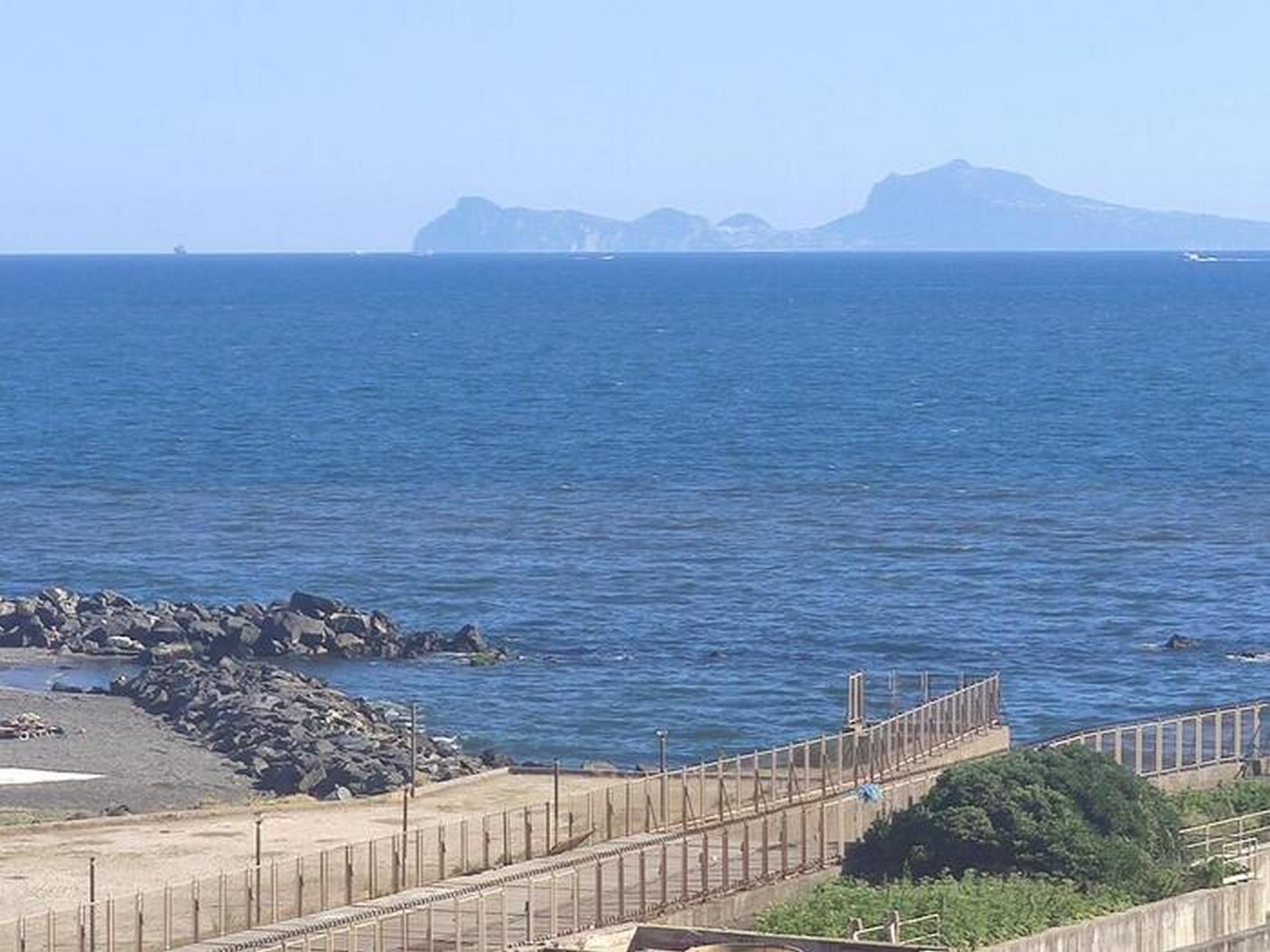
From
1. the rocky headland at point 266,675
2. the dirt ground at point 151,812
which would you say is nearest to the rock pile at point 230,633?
the rocky headland at point 266,675

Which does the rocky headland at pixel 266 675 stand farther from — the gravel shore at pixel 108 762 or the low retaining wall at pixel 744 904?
the low retaining wall at pixel 744 904

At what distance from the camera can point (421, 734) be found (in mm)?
68688

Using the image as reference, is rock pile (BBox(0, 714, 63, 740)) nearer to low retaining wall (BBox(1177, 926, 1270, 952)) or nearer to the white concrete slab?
the white concrete slab

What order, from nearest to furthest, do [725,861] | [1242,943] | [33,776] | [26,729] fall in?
[1242,943] → [725,861] → [33,776] → [26,729]

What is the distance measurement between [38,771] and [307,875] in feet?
63.3

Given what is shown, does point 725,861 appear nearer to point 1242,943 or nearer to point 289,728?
point 1242,943

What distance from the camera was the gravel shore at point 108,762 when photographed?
60.0 m

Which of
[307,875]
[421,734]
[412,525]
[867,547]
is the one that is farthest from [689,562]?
[307,875]

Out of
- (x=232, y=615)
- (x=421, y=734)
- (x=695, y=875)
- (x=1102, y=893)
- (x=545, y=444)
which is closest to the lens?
(x=1102, y=893)

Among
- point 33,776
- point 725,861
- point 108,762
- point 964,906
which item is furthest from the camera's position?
point 108,762

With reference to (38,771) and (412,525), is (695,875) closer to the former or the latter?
(38,771)

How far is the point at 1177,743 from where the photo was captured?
181 ft

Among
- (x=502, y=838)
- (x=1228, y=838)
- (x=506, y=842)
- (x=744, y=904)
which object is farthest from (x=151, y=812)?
(x=1228, y=838)

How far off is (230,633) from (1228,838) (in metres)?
41.6
